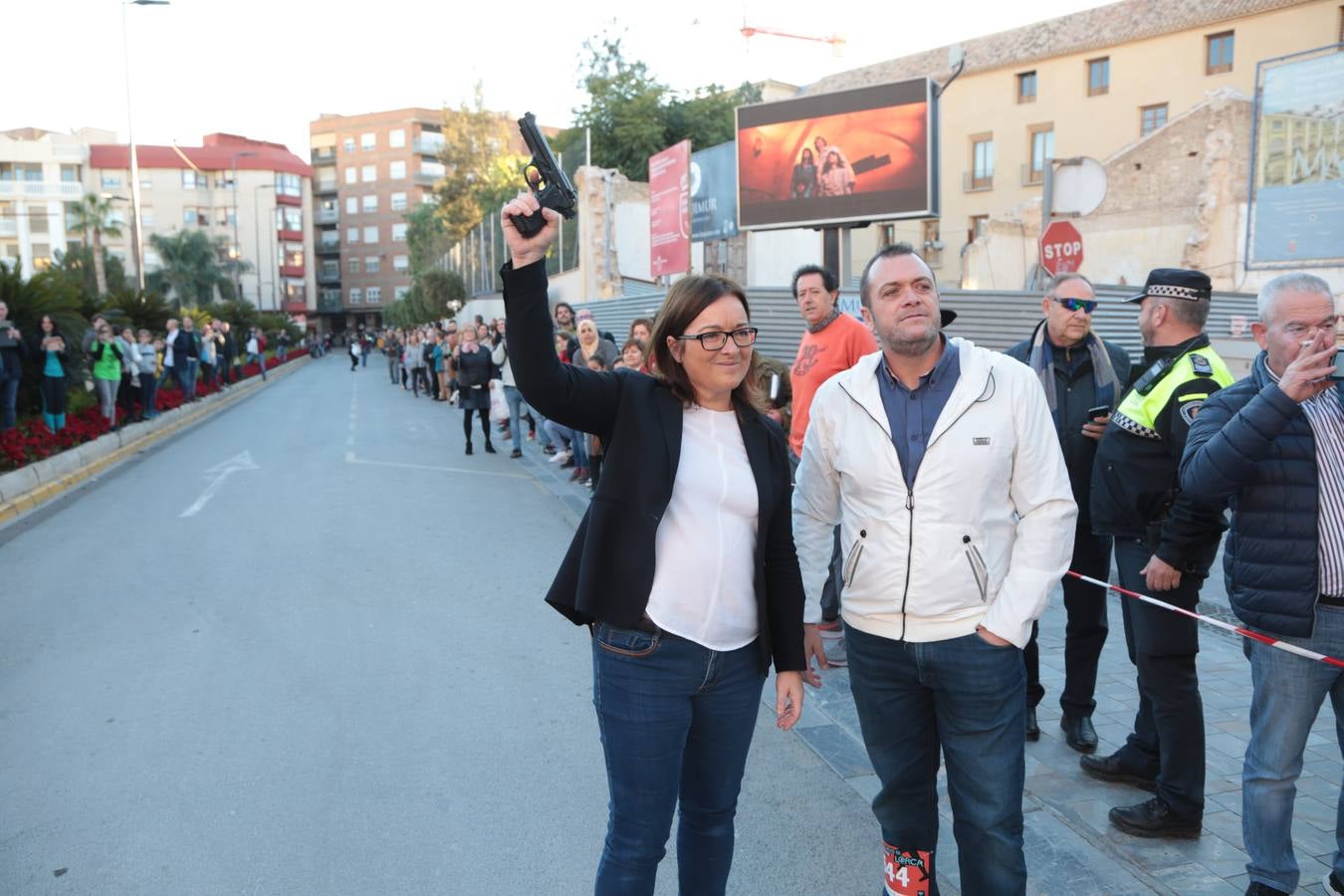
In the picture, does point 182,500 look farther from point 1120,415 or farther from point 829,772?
point 1120,415

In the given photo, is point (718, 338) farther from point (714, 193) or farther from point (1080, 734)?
point (714, 193)

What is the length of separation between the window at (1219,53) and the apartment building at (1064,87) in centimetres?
4

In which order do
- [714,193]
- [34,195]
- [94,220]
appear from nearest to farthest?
[714,193], [94,220], [34,195]

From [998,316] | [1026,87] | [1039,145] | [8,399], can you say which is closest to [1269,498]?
[998,316]

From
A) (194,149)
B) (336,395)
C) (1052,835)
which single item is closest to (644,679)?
(1052,835)

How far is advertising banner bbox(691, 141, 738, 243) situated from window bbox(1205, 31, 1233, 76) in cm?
1898

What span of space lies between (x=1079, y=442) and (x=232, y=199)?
98520 mm

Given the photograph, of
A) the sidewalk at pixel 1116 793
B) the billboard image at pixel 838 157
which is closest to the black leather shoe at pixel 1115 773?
the sidewalk at pixel 1116 793

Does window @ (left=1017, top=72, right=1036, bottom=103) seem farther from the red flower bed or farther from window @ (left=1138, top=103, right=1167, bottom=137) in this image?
the red flower bed

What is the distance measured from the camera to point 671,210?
22781mm

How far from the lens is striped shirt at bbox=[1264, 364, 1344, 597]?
8.95ft

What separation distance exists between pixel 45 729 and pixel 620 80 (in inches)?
1566

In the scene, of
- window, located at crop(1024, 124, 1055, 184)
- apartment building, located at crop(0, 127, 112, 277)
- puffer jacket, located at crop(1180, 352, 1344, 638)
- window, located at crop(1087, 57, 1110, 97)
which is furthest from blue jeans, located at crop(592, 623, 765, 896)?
apartment building, located at crop(0, 127, 112, 277)

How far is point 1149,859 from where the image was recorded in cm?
326
